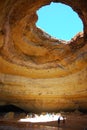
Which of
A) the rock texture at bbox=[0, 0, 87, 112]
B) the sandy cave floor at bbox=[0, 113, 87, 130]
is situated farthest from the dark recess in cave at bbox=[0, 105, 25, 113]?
the sandy cave floor at bbox=[0, 113, 87, 130]

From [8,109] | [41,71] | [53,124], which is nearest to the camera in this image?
[53,124]

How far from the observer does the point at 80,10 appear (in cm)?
1063

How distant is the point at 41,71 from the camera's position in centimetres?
1298

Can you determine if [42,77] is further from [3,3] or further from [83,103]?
[3,3]

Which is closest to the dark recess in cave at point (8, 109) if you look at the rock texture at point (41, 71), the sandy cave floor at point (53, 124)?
the rock texture at point (41, 71)

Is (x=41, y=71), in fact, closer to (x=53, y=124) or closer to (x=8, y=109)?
(x=8, y=109)

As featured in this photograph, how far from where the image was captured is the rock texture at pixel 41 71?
12.3m

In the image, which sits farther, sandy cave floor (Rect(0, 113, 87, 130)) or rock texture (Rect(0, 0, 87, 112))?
rock texture (Rect(0, 0, 87, 112))

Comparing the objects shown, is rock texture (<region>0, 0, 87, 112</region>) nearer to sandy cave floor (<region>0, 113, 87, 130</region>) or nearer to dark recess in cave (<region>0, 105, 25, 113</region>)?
dark recess in cave (<region>0, 105, 25, 113</region>)

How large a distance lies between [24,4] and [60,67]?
4.11m

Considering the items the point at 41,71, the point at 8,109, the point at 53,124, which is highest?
the point at 41,71

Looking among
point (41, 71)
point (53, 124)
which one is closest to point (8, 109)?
point (41, 71)

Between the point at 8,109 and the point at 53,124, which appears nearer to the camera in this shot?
the point at 53,124

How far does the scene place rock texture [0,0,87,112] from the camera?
1226cm
